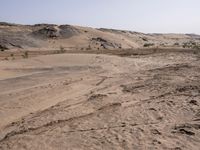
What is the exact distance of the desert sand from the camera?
7.71 m

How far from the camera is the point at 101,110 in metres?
10.1

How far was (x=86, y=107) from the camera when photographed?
34.8 feet

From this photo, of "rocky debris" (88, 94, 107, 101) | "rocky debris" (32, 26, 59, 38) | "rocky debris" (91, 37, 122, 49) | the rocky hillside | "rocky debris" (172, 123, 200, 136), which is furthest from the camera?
"rocky debris" (32, 26, 59, 38)

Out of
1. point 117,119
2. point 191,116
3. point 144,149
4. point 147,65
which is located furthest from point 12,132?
point 147,65

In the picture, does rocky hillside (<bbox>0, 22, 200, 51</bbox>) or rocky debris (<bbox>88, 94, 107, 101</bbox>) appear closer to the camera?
rocky debris (<bbox>88, 94, 107, 101</bbox>)

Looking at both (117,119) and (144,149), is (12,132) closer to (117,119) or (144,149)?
(117,119)

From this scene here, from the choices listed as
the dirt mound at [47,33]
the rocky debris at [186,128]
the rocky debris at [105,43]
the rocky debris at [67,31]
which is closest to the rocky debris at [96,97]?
the rocky debris at [186,128]

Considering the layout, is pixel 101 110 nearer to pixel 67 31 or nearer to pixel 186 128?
pixel 186 128

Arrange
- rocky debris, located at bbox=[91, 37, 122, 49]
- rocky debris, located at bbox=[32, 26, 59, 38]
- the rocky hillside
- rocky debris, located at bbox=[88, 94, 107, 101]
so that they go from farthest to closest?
rocky debris, located at bbox=[32, 26, 59, 38] → rocky debris, located at bbox=[91, 37, 122, 49] → the rocky hillside → rocky debris, located at bbox=[88, 94, 107, 101]

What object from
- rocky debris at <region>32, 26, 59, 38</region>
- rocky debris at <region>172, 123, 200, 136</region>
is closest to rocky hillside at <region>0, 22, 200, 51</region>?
rocky debris at <region>32, 26, 59, 38</region>

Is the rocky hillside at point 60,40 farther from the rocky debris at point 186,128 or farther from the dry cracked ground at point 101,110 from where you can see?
the rocky debris at point 186,128

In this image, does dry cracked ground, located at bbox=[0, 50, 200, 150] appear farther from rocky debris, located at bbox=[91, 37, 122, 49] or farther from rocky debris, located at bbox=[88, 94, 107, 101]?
rocky debris, located at bbox=[91, 37, 122, 49]

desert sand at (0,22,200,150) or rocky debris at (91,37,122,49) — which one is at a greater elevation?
desert sand at (0,22,200,150)

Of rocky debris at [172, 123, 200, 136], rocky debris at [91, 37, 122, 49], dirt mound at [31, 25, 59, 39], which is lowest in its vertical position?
rocky debris at [91, 37, 122, 49]
